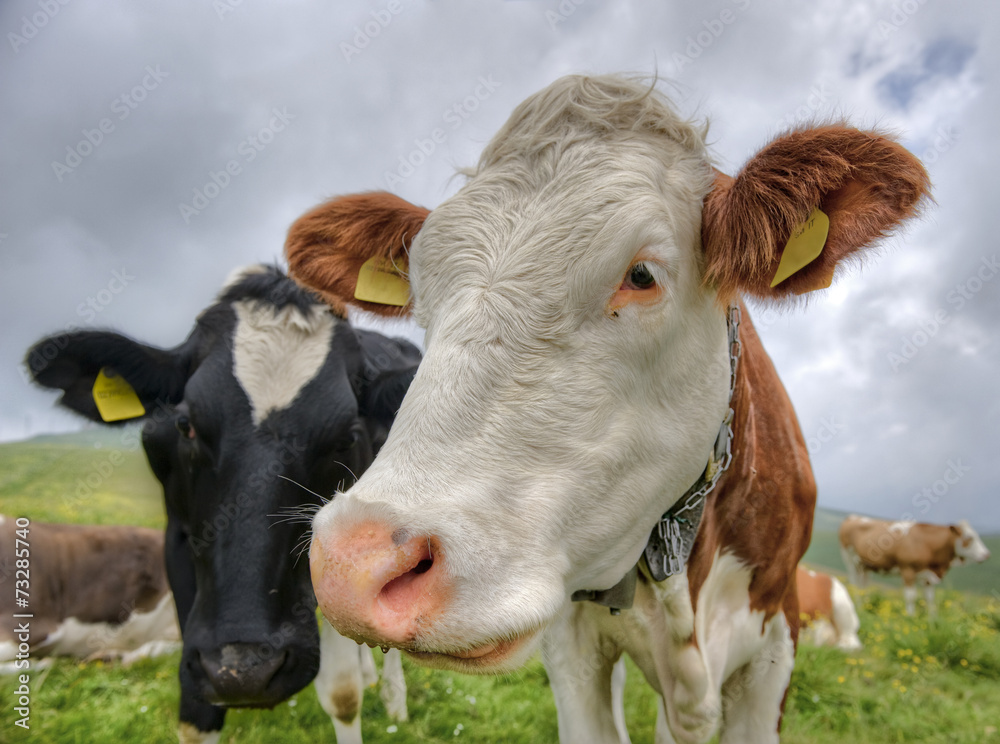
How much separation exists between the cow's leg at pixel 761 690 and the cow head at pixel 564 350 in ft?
4.81

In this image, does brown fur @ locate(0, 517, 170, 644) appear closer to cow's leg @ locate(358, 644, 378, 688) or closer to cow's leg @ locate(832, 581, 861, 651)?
cow's leg @ locate(358, 644, 378, 688)

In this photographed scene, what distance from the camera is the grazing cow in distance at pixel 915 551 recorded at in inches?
550

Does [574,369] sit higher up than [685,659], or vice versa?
[574,369]

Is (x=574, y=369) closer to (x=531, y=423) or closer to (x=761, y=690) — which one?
(x=531, y=423)

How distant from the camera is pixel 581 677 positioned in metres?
2.89

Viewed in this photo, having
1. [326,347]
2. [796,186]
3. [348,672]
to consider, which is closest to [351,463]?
[326,347]

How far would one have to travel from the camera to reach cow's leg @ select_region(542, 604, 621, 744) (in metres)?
2.87

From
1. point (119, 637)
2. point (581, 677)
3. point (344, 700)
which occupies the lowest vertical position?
point (119, 637)

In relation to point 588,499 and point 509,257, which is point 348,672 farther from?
point 509,257

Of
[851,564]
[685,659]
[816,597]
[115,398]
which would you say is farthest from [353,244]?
[851,564]

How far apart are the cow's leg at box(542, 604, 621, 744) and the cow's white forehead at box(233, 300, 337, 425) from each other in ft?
5.86

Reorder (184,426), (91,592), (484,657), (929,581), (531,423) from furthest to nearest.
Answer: (929,581)
(91,592)
(184,426)
(531,423)
(484,657)

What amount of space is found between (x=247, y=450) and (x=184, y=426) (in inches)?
17.7

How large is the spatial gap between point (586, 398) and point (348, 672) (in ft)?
10.5
